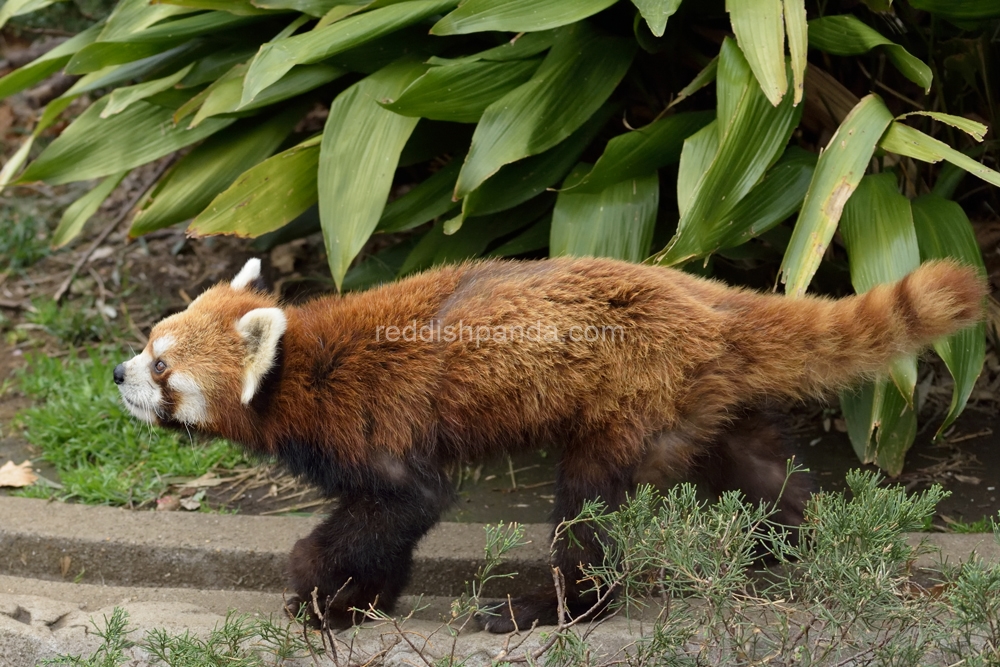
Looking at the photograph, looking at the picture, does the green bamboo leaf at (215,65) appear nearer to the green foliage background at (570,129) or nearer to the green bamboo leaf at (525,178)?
the green foliage background at (570,129)

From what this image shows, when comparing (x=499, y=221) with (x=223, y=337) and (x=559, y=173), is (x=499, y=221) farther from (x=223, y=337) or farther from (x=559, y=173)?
(x=223, y=337)

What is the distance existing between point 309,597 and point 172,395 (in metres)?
0.80

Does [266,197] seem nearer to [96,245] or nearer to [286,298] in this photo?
[286,298]

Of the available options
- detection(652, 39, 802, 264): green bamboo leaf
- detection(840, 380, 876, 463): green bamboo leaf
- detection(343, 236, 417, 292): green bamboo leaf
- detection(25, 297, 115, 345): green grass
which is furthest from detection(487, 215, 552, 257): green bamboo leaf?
detection(25, 297, 115, 345): green grass

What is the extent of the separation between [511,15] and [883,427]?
2.05 m

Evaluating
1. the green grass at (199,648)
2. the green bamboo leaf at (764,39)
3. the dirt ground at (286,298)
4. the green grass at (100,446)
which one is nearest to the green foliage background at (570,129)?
the green bamboo leaf at (764,39)

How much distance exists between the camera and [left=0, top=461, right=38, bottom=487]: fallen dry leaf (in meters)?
4.30

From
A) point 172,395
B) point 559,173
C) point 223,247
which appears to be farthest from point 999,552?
point 223,247

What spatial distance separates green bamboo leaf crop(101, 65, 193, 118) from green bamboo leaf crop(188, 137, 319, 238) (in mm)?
733

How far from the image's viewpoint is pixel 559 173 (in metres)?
4.08

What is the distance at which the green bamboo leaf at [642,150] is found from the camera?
3750 millimetres

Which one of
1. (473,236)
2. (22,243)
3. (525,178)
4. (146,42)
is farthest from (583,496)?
(22,243)

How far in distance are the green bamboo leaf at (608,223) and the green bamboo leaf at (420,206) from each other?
0.62m

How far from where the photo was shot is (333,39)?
383 cm
